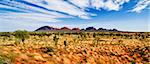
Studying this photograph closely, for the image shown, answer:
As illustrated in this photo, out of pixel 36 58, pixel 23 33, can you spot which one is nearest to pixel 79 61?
pixel 36 58

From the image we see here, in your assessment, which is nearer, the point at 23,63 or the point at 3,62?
the point at 3,62

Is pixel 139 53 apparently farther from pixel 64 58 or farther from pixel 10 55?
pixel 10 55

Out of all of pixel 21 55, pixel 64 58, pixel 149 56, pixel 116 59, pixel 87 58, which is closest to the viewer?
pixel 21 55

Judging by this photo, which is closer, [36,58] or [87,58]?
[36,58]

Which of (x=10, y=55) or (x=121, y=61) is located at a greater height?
(x=10, y=55)

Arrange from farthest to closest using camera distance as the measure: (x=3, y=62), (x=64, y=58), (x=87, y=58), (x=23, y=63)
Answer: (x=87, y=58)
(x=64, y=58)
(x=23, y=63)
(x=3, y=62)

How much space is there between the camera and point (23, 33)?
4188 centimetres

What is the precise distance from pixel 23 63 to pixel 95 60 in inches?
308

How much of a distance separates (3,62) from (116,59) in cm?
1271

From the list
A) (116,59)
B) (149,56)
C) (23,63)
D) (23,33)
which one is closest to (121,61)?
(116,59)

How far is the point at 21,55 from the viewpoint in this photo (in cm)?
1752

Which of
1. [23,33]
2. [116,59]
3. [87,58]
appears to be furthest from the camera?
[23,33]

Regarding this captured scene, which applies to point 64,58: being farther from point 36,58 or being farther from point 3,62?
point 3,62

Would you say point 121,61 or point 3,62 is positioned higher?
point 3,62
